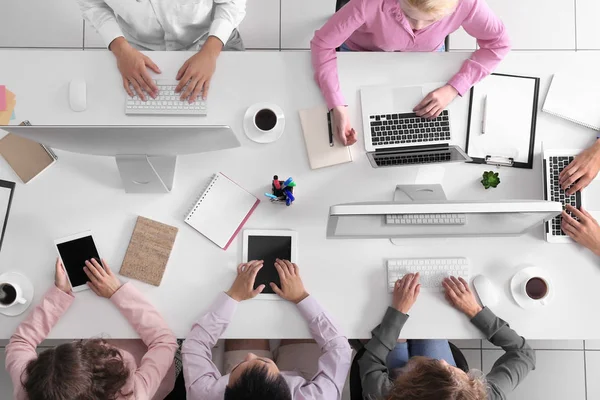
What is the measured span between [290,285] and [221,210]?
31cm

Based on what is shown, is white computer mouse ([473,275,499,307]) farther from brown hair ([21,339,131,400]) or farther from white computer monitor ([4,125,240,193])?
brown hair ([21,339,131,400])

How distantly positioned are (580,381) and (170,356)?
1753 millimetres

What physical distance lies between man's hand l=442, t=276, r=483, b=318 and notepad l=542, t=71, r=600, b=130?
2.01ft

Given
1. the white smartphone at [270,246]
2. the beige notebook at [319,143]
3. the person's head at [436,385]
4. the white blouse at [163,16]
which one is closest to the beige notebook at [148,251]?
the white smartphone at [270,246]

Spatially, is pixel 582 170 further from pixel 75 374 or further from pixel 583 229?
pixel 75 374

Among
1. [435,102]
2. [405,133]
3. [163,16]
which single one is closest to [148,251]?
[163,16]

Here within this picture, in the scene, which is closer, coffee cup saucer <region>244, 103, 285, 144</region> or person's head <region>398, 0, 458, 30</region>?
person's head <region>398, 0, 458, 30</region>

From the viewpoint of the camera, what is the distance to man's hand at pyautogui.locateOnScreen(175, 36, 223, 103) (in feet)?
4.88

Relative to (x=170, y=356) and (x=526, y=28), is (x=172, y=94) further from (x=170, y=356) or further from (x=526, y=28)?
(x=526, y=28)

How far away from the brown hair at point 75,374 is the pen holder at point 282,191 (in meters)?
0.64

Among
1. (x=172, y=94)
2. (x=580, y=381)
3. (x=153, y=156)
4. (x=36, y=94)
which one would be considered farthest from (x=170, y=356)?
(x=580, y=381)

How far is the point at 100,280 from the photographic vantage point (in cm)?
143

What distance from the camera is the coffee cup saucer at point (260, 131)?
4.94 feet

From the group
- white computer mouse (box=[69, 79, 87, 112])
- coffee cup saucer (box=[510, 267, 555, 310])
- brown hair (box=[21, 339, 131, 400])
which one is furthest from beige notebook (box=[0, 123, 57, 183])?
coffee cup saucer (box=[510, 267, 555, 310])
